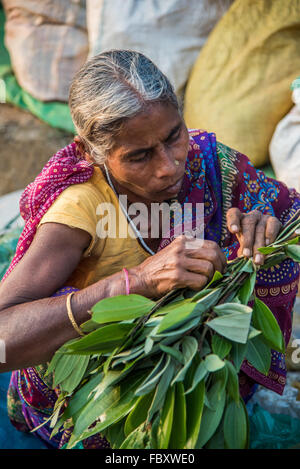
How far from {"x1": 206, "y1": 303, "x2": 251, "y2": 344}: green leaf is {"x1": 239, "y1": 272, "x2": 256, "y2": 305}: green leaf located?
9cm

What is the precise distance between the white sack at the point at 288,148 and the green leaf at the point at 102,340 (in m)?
1.52

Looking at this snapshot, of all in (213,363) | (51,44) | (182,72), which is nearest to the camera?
(213,363)

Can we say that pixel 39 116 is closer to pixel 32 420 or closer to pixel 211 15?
pixel 211 15

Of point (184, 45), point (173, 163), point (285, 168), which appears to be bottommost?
point (285, 168)

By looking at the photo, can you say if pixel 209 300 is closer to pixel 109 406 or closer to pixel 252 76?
pixel 109 406

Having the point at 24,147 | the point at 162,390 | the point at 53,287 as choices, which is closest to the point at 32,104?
the point at 24,147

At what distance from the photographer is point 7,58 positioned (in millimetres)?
4305

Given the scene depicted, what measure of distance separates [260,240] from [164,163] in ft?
1.01

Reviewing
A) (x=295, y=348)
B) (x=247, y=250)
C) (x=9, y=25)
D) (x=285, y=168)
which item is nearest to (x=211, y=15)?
(x=285, y=168)

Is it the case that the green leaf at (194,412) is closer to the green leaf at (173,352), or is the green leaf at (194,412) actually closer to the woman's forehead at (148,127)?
the green leaf at (173,352)

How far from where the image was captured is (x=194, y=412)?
1.13m

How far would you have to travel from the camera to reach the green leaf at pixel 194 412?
1096 mm

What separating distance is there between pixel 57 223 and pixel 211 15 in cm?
228

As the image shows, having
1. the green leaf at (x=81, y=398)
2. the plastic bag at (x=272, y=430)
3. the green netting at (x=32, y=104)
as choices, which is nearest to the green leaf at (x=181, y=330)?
the green leaf at (x=81, y=398)
